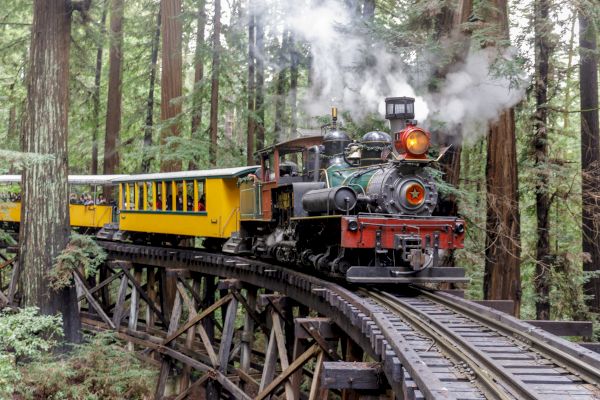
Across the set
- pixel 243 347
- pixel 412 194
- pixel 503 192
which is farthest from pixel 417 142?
pixel 243 347

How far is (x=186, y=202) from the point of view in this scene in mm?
15211

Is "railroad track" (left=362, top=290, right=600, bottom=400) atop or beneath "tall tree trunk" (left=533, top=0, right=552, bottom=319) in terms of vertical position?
beneath

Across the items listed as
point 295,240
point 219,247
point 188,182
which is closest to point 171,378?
point 219,247

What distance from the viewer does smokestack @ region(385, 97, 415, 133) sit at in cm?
974

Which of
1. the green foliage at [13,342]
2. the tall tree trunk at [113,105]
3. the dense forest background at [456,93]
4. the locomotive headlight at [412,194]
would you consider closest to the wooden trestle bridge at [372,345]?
the locomotive headlight at [412,194]

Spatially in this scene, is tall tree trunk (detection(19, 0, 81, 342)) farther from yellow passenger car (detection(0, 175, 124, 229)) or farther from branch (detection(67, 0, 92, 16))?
yellow passenger car (detection(0, 175, 124, 229))

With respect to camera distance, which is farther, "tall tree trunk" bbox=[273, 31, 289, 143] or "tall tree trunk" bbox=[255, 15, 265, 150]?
"tall tree trunk" bbox=[273, 31, 289, 143]

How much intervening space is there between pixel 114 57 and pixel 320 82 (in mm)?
9841

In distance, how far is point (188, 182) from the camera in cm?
1510

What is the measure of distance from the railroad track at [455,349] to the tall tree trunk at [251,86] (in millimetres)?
10304

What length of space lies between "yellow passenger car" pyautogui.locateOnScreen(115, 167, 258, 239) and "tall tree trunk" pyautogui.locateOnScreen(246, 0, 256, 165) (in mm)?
3699

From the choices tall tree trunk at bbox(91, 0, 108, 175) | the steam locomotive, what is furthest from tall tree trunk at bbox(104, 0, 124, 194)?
the steam locomotive

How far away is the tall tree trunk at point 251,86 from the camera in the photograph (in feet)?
62.3

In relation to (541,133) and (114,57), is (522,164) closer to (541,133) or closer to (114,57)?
(541,133)
